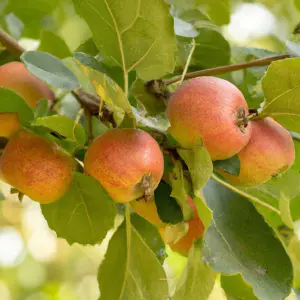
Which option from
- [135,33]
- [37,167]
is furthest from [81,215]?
[135,33]

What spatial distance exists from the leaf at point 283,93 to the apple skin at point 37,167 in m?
0.21

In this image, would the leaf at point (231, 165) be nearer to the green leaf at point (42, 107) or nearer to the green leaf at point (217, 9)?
the green leaf at point (42, 107)

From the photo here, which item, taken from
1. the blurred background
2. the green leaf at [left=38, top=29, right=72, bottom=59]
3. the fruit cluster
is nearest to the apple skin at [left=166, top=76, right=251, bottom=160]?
the fruit cluster

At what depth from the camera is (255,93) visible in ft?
2.26

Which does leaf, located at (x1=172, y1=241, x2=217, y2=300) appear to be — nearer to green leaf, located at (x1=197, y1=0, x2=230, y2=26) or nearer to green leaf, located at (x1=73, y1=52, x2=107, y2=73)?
green leaf, located at (x1=73, y1=52, x2=107, y2=73)

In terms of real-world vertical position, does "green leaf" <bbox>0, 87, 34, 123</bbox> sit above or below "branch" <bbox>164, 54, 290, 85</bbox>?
above

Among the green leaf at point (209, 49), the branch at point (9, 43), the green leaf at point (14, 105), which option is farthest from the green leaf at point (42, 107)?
the green leaf at point (209, 49)

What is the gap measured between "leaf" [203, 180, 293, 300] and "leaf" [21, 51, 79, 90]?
0.19 m

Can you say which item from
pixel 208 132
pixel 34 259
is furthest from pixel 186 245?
pixel 34 259

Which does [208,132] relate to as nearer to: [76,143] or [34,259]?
[76,143]

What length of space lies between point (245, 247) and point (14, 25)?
0.48m

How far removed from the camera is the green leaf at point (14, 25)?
2.66 feet

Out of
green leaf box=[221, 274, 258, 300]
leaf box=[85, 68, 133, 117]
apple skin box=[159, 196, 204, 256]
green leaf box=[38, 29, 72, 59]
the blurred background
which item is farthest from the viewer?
the blurred background

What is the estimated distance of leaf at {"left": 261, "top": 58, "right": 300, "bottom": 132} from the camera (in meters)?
0.54
